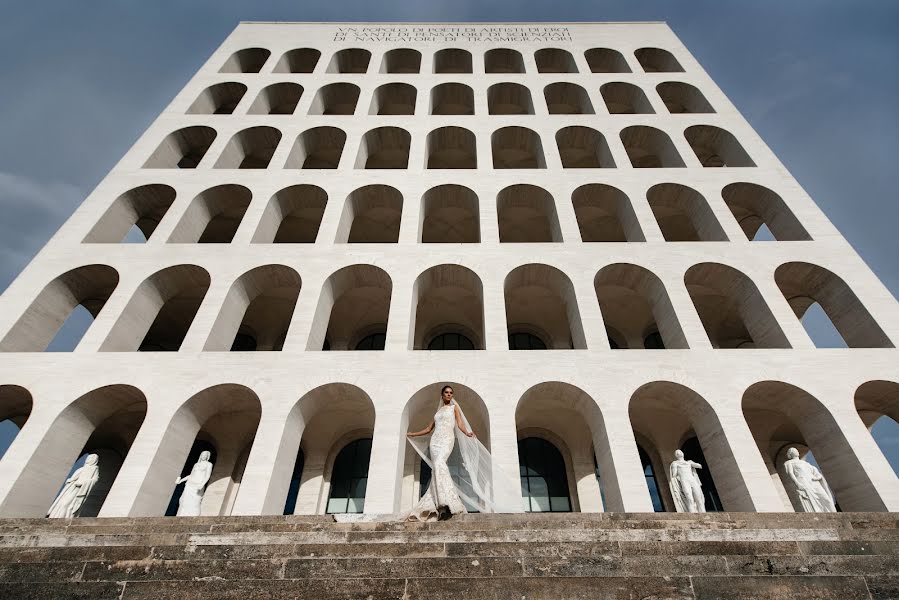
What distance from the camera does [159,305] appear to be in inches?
657

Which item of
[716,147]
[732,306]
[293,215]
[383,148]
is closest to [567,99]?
[716,147]

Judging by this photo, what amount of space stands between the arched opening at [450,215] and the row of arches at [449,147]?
1740mm

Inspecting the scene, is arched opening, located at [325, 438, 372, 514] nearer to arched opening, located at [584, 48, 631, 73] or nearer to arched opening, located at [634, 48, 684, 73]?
arched opening, located at [584, 48, 631, 73]

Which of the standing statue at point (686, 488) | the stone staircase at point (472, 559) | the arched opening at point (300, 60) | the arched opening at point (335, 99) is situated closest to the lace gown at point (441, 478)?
the stone staircase at point (472, 559)

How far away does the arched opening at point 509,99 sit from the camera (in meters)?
23.8

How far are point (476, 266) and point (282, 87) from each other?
48.0 ft

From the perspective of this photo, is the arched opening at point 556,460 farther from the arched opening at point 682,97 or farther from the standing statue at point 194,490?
the arched opening at point 682,97

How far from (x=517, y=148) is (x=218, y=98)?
45.9ft

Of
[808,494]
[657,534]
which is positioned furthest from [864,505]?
[657,534]

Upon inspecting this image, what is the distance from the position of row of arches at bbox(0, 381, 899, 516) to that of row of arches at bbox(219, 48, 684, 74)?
17611 mm

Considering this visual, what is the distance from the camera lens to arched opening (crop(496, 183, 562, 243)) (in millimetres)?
18703

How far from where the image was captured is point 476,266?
16250 millimetres

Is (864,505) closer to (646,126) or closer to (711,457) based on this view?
(711,457)

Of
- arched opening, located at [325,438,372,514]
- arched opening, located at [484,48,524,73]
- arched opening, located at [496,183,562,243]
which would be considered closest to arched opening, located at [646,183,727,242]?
arched opening, located at [496,183,562,243]
